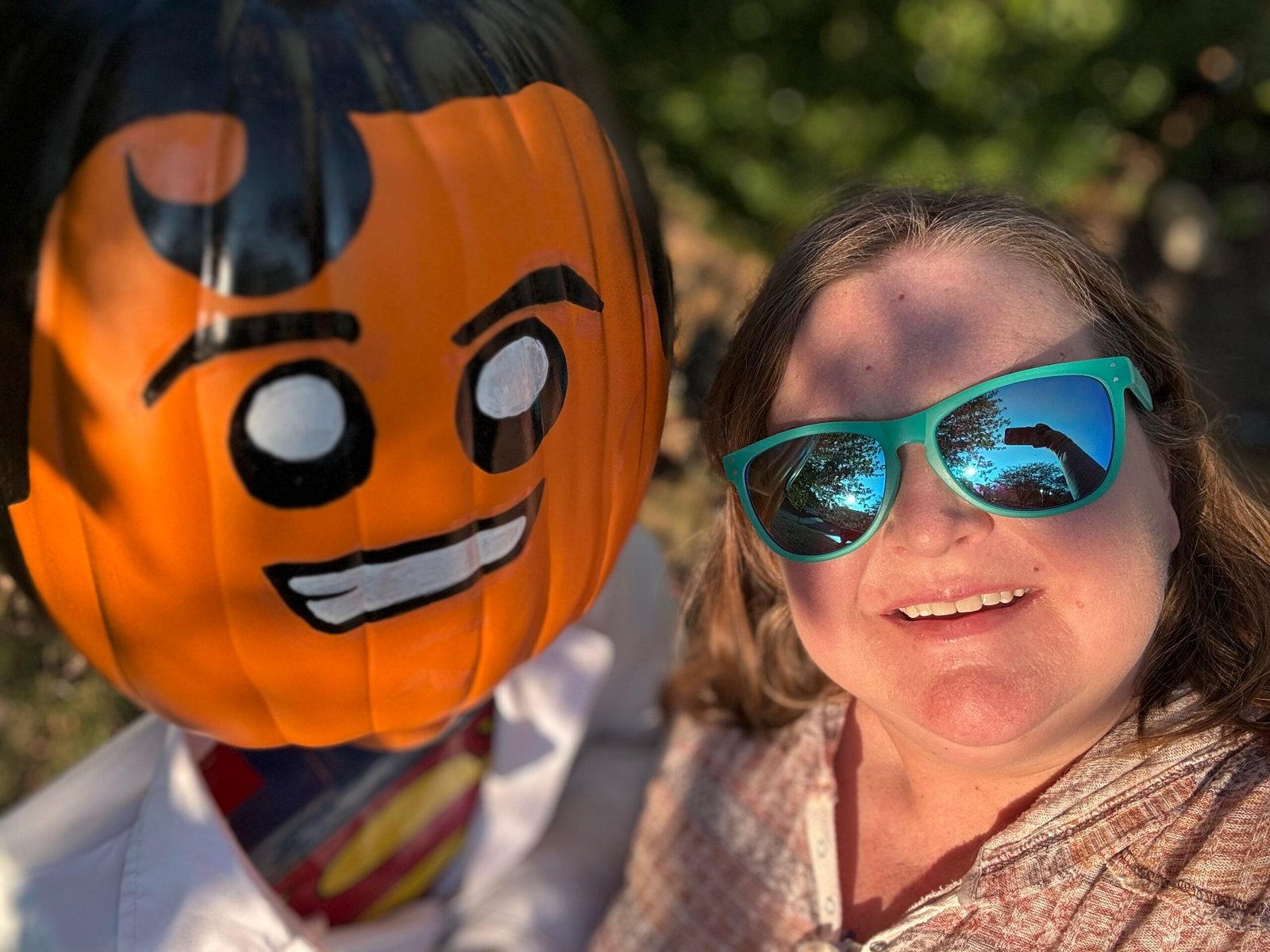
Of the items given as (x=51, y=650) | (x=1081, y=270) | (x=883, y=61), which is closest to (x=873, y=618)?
(x=1081, y=270)

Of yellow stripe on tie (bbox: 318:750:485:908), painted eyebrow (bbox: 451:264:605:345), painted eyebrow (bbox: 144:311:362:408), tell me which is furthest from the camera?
yellow stripe on tie (bbox: 318:750:485:908)

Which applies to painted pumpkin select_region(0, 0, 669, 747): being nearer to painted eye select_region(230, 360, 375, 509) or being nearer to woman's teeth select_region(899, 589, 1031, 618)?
painted eye select_region(230, 360, 375, 509)

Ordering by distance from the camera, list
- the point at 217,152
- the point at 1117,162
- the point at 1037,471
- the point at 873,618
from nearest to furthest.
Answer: the point at 217,152
the point at 1037,471
the point at 873,618
the point at 1117,162

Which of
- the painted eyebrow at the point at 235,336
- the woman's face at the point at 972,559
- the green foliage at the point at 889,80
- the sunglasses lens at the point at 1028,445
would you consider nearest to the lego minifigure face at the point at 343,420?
the painted eyebrow at the point at 235,336

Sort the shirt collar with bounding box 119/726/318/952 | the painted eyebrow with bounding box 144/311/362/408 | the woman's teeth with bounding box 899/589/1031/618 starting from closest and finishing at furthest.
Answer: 1. the painted eyebrow with bounding box 144/311/362/408
2. the woman's teeth with bounding box 899/589/1031/618
3. the shirt collar with bounding box 119/726/318/952

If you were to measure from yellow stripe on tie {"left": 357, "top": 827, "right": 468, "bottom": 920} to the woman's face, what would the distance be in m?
0.97

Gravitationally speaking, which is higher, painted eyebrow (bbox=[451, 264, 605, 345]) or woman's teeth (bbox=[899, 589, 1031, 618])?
painted eyebrow (bbox=[451, 264, 605, 345])

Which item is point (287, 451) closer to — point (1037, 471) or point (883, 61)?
point (1037, 471)

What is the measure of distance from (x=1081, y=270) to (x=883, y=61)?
287cm

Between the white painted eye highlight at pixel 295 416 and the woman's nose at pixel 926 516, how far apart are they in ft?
2.41

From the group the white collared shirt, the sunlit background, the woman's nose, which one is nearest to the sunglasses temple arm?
the woman's nose

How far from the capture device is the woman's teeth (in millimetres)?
1535

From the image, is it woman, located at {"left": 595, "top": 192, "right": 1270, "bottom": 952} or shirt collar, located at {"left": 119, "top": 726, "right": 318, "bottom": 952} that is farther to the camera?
shirt collar, located at {"left": 119, "top": 726, "right": 318, "bottom": 952}

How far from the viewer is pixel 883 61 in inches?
167
